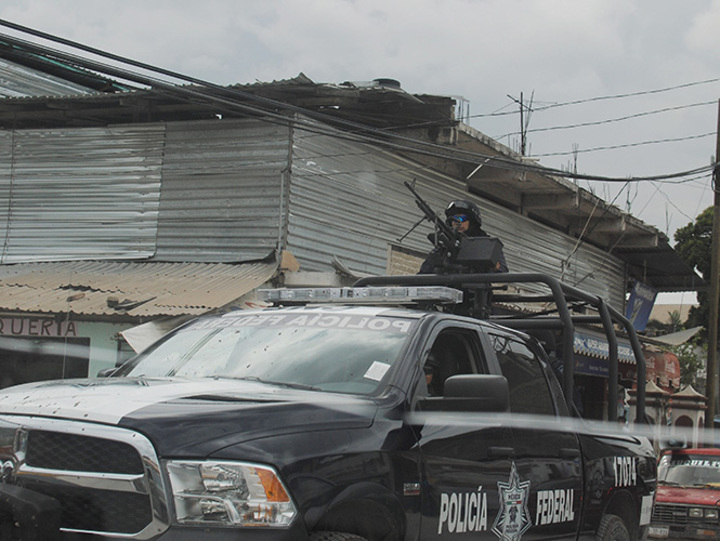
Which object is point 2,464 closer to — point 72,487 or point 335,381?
point 72,487

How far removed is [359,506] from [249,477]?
0.62 m

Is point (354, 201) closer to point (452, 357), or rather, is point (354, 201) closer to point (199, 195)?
point (199, 195)

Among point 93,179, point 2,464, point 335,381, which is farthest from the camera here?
point 93,179

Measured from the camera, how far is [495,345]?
16.6 ft

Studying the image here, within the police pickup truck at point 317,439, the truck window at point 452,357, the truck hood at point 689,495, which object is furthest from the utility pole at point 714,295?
the truck window at point 452,357

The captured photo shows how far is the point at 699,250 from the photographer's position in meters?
40.3

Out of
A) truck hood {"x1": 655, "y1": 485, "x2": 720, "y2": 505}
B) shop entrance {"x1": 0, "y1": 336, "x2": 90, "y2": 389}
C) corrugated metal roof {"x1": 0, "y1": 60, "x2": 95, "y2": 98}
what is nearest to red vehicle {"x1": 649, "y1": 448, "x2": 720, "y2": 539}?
truck hood {"x1": 655, "y1": 485, "x2": 720, "y2": 505}

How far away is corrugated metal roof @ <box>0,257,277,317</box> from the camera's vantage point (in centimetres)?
1255

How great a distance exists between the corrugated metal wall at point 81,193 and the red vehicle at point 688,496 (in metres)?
8.83

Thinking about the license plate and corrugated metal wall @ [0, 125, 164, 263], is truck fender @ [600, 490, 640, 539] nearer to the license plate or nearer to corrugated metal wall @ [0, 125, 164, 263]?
the license plate

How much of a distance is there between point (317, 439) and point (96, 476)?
0.80 metres

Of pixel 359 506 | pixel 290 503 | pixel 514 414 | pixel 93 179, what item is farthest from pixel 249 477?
pixel 93 179

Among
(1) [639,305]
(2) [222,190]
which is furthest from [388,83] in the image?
(1) [639,305]

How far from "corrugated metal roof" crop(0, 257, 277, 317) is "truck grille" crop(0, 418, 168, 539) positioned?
28.7 feet
